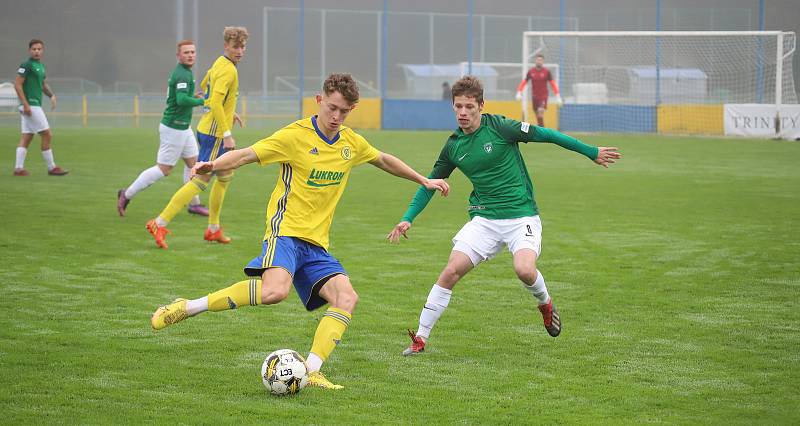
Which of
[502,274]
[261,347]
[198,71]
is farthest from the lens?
[198,71]

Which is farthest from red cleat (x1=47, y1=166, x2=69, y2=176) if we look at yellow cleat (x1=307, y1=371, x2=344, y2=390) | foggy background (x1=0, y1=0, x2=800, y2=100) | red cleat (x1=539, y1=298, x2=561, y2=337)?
foggy background (x1=0, y1=0, x2=800, y2=100)

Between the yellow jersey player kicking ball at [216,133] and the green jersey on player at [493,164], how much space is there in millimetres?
4272

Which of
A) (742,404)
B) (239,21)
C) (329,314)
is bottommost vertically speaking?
(742,404)

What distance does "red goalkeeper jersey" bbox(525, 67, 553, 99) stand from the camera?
28.0 meters

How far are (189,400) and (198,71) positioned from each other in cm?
4326

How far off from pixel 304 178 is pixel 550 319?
1.96 m

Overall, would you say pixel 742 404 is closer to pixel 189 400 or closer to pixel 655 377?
pixel 655 377

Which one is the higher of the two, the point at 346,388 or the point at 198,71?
the point at 198,71

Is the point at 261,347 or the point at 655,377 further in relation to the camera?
the point at 261,347

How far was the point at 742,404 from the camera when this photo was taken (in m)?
5.41

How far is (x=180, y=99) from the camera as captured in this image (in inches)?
481

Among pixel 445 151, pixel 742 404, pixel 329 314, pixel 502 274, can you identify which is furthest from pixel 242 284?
pixel 502 274

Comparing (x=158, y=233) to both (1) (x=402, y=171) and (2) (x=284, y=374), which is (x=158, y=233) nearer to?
(1) (x=402, y=171)

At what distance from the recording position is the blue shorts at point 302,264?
5.85 metres
